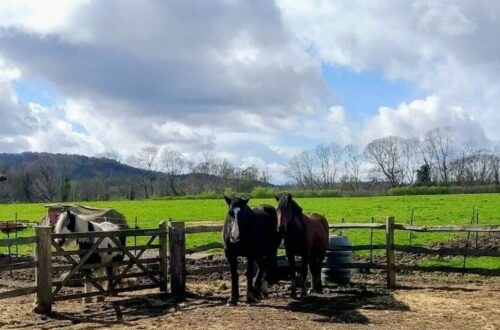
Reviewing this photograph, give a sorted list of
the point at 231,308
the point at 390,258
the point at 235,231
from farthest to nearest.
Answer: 1. the point at 390,258
2. the point at 235,231
3. the point at 231,308

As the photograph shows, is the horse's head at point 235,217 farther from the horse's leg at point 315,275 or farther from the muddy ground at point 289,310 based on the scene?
the horse's leg at point 315,275

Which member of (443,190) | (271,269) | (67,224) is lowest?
(271,269)

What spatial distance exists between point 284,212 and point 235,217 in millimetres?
1074

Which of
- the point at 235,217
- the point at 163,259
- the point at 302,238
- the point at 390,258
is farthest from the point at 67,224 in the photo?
the point at 390,258

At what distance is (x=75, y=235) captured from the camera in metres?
9.70

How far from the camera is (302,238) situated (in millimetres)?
11062

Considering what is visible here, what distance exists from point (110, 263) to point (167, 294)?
135 cm

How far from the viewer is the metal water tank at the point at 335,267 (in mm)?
12484

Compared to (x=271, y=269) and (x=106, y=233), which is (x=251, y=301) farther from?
(x=106, y=233)

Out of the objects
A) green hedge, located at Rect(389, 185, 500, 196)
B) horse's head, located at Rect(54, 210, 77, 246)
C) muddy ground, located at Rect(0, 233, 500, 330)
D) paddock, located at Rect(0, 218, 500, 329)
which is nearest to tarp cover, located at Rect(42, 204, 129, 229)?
paddock, located at Rect(0, 218, 500, 329)

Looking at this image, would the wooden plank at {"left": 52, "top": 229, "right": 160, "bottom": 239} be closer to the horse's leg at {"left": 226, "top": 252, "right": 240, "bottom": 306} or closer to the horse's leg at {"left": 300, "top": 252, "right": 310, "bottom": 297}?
the horse's leg at {"left": 226, "top": 252, "right": 240, "bottom": 306}

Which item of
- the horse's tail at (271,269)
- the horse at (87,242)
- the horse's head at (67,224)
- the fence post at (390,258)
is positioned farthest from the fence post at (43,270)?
the fence post at (390,258)

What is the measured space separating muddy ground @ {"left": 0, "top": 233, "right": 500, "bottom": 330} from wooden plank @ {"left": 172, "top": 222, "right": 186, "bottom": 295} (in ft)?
A: 0.98

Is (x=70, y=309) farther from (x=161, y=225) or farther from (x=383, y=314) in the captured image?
(x=383, y=314)
